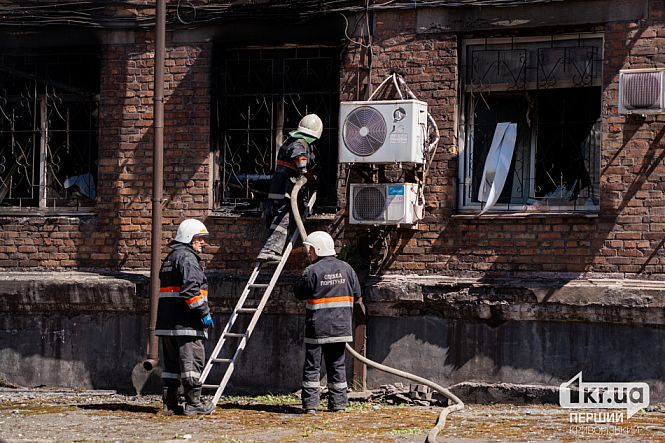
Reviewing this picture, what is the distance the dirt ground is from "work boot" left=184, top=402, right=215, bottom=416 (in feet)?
0.24

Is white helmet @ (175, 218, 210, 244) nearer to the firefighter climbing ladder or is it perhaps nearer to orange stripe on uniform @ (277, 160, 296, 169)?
the firefighter climbing ladder

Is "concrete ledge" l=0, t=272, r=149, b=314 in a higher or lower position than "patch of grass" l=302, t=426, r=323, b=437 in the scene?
higher

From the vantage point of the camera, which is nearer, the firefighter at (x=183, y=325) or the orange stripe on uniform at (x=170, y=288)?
the firefighter at (x=183, y=325)

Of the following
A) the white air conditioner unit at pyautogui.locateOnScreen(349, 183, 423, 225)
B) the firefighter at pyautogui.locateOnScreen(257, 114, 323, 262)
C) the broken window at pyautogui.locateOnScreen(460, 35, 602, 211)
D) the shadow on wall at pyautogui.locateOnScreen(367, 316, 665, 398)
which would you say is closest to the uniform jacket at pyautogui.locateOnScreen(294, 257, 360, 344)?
the white air conditioner unit at pyautogui.locateOnScreen(349, 183, 423, 225)

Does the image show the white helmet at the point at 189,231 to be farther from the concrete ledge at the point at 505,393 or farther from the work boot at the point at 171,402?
the concrete ledge at the point at 505,393

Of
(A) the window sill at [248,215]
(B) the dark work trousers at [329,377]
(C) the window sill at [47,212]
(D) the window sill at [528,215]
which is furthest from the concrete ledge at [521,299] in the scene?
(C) the window sill at [47,212]

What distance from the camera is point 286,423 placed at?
1045cm

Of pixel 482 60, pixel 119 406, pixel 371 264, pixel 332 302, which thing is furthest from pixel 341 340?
pixel 482 60

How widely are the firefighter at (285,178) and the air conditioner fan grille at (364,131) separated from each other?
44 cm

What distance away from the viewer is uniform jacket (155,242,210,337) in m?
10.9

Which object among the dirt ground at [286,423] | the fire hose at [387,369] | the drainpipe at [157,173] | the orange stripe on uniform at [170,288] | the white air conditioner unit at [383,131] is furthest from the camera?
the drainpipe at [157,173]

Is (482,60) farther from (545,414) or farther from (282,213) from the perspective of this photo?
(545,414)

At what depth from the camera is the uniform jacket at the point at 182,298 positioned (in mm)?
10930

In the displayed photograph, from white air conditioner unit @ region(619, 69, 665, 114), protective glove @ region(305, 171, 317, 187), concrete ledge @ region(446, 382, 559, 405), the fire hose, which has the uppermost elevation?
white air conditioner unit @ region(619, 69, 665, 114)
